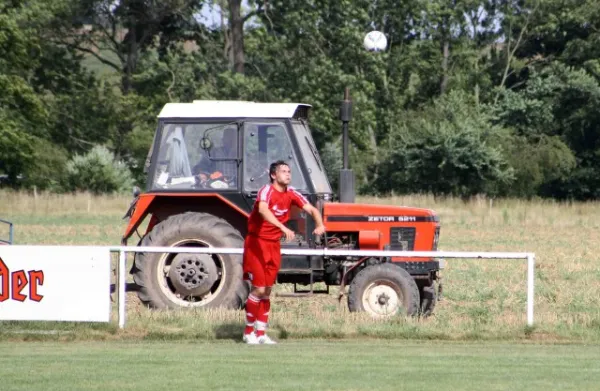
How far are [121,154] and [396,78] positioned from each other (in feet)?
43.7

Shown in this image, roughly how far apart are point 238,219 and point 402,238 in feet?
6.25

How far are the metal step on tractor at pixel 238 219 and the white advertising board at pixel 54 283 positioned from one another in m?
1.28

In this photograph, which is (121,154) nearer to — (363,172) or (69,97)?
(69,97)

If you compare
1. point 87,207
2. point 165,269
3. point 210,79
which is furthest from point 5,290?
point 210,79

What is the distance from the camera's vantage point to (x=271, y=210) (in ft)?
42.6

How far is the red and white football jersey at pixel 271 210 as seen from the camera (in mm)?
12969

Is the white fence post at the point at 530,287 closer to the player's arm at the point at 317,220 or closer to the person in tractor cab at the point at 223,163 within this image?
the player's arm at the point at 317,220

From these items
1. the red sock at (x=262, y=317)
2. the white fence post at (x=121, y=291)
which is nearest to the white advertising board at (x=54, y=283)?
the white fence post at (x=121, y=291)

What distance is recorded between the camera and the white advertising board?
46.1 feet

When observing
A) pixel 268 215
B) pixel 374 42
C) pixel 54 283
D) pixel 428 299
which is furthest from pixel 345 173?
pixel 374 42

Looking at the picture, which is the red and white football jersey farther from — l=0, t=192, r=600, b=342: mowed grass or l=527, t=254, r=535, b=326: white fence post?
l=527, t=254, r=535, b=326: white fence post

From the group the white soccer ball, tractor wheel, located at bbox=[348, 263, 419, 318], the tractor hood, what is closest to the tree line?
the white soccer ball

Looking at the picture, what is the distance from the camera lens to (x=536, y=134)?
2325 inches

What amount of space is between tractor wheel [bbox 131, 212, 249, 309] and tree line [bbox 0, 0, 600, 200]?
32.2 m
